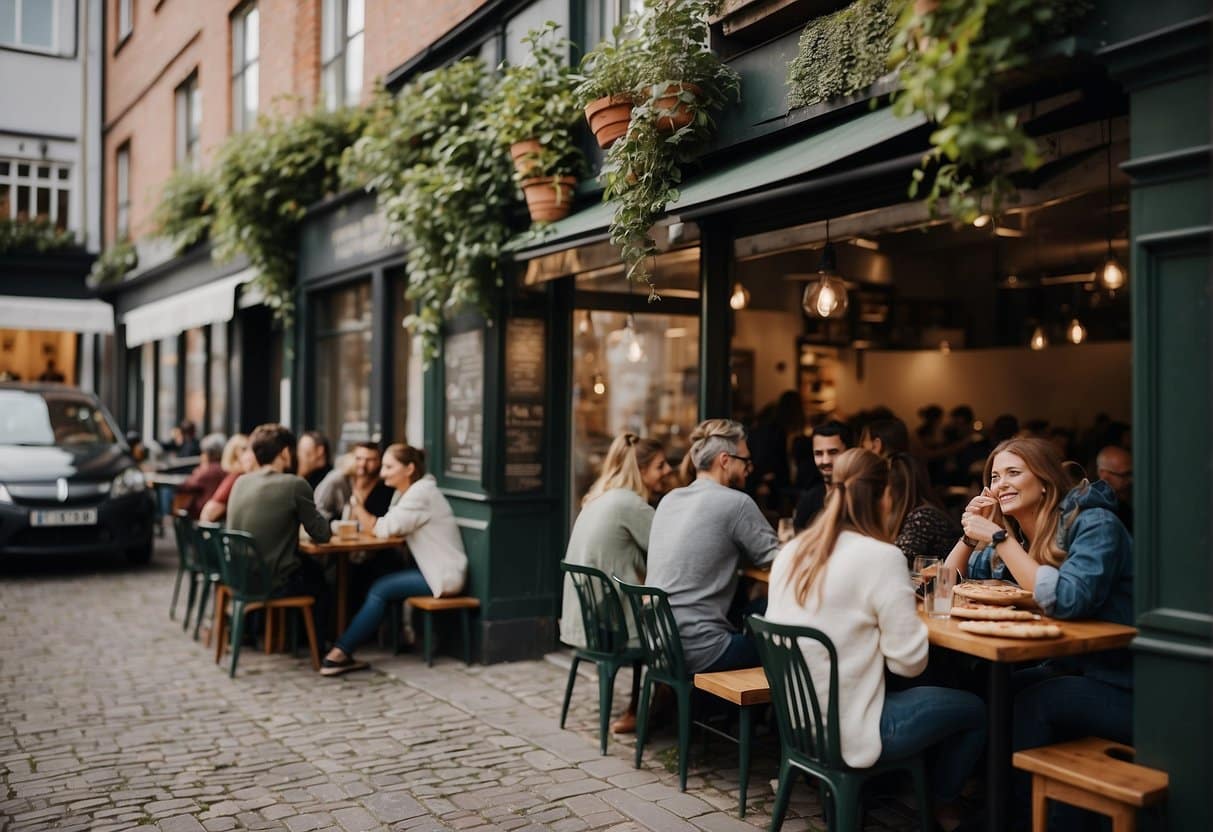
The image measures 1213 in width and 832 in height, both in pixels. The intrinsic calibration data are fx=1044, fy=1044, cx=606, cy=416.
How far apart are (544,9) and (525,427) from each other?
2.99 m

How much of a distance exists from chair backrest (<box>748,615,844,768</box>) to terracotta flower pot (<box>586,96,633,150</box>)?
314 centimetres

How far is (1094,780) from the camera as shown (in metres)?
3.40

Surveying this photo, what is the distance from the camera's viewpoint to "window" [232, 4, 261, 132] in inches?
514

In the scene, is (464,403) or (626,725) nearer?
(626,725)

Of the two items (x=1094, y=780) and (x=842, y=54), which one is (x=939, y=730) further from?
(x=842, y=54)

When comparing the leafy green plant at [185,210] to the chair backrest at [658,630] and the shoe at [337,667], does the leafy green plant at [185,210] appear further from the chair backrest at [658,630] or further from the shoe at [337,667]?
the chair backrest at [658,630]

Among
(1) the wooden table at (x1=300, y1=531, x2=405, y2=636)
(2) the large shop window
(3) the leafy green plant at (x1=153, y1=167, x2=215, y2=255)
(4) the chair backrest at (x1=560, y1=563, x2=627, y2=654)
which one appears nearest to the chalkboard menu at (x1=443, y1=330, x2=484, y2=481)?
(1) the wooden table at (x1=300, y1=531, x2=405, y2=636)

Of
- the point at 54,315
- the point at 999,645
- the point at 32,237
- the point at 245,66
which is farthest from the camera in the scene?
the point at 32,237

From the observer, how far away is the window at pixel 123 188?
18.4 meters

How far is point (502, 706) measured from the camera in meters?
6.36

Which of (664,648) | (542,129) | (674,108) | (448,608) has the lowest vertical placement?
(448,608)

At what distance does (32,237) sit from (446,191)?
1477 centimetres

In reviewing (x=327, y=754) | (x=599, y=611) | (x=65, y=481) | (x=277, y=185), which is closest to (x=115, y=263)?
(x=65, y=481)

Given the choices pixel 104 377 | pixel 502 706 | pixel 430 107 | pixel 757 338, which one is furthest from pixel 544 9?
pixel 104 377
